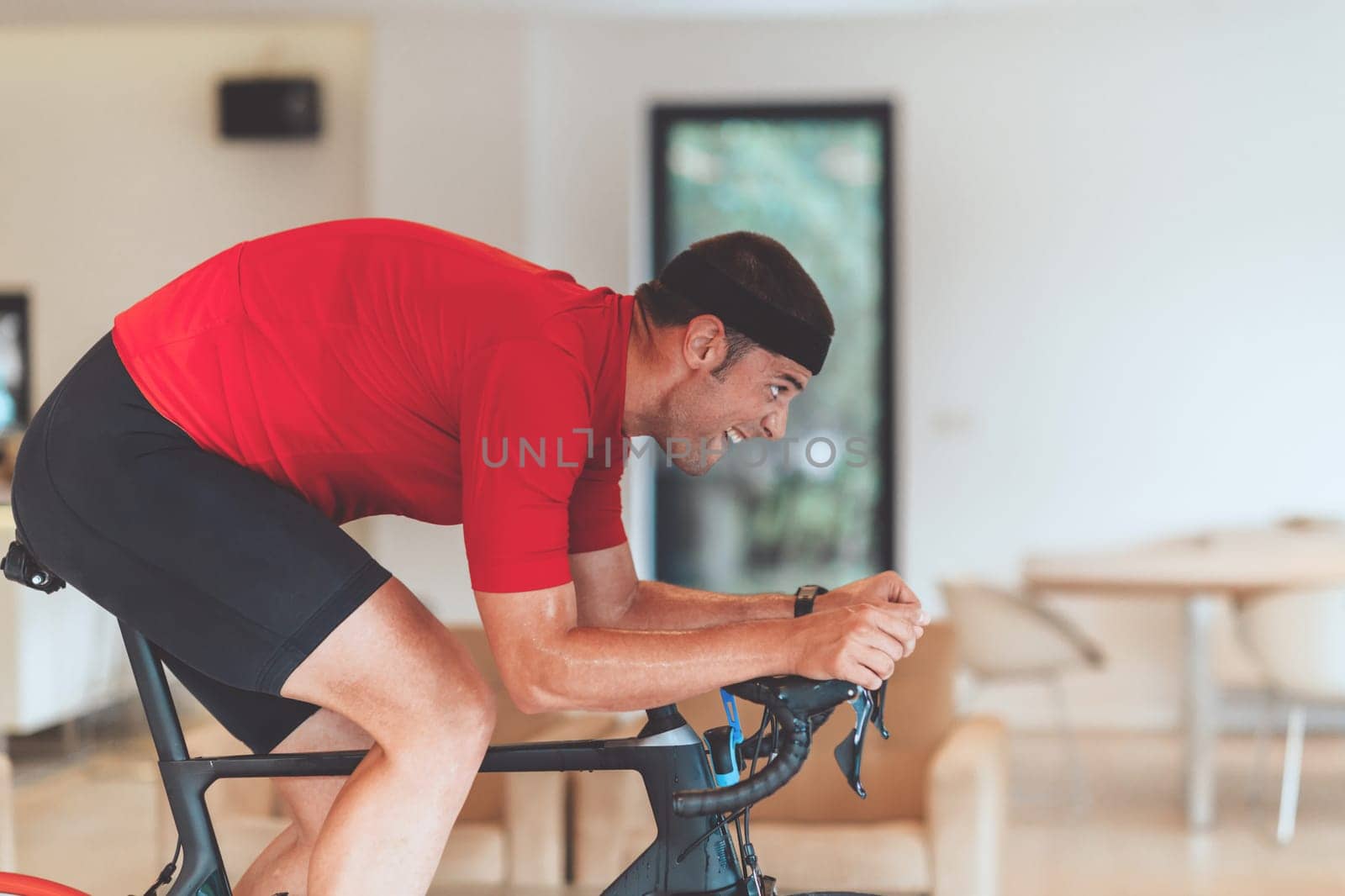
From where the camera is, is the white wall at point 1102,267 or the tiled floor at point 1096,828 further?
the white wall at point 1102,267

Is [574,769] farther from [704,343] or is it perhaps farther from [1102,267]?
[1102,267]

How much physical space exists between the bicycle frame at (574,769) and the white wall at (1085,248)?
3.96 metres

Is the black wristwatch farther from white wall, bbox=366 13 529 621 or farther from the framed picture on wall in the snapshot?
the framed picture on wall

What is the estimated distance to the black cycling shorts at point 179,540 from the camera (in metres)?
1.22

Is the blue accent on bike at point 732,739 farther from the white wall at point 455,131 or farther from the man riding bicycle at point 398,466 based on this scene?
the white wall at point 455,131

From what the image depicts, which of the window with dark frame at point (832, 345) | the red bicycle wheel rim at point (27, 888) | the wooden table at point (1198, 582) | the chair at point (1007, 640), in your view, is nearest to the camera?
the red bicycle wheel rim at point (27, 888)

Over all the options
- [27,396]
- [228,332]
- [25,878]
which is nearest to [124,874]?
[25,878]

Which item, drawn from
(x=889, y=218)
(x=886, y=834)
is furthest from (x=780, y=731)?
(x=889, y=218)

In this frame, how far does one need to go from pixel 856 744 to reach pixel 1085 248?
14.4ft

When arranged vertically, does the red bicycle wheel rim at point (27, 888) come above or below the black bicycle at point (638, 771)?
below

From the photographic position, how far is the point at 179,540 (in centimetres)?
124

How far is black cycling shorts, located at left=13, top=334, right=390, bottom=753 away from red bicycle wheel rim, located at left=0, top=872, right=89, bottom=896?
0.98 ft

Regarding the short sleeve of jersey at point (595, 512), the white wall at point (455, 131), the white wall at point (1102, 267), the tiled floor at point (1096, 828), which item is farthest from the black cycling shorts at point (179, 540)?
the white wall at point (1102, 267)

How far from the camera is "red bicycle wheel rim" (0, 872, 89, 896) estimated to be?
1.37 m
